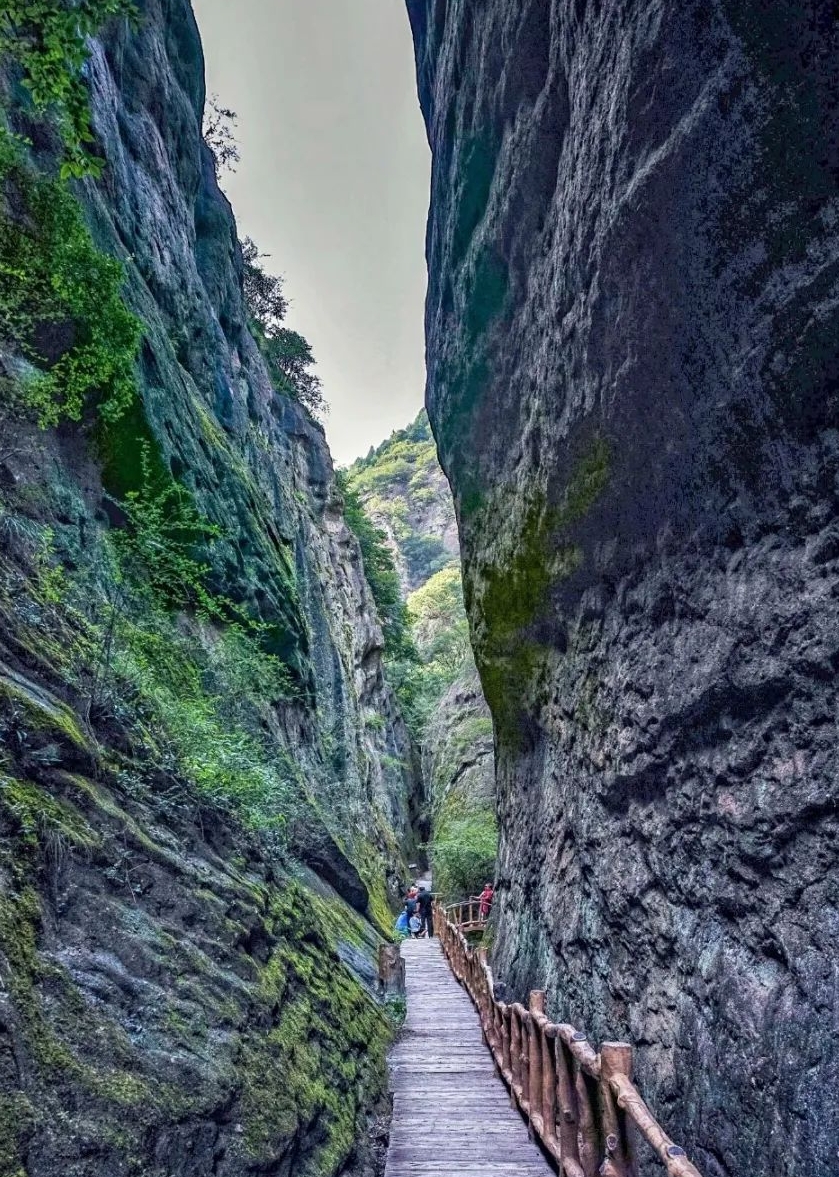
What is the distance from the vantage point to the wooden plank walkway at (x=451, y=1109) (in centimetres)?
486

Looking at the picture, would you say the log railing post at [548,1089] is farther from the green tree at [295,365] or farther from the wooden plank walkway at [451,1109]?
the green tree at [295,365]

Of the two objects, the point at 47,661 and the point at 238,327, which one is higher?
the point at 238,327

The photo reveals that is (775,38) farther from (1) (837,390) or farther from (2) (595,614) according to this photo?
(2) (595,614)

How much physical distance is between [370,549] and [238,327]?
47.3 ft

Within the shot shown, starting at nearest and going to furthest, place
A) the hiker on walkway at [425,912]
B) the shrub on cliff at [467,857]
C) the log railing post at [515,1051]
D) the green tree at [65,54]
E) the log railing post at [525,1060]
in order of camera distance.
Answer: the green tree at [65,54] → the log railing post at [525,1060] → the log railing post at [515,1051] → the hiker on walkway at [425,912] → the shrub on cliff at [467,857]

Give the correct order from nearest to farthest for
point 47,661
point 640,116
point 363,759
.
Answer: point 47,661, point 640,116, point 363,759

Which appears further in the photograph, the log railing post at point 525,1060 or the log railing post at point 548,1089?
the log railing post at point 525,1060

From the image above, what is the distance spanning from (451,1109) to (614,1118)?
3.22m

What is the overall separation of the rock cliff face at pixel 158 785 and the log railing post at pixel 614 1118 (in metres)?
1.59

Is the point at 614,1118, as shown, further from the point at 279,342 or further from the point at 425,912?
the point at 279,342

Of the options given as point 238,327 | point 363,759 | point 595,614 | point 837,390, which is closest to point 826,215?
point 837,390

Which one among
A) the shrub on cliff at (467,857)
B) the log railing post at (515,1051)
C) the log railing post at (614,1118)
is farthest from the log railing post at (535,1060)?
the shrub on cliff at (467,857)

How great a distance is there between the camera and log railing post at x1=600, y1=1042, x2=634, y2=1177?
3492 millimetres

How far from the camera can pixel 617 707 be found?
6.35 meters
